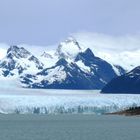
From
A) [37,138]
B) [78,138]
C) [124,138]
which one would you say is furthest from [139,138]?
[37,138]

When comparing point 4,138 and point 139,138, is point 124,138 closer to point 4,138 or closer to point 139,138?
point 139,138

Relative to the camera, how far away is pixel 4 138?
109 m

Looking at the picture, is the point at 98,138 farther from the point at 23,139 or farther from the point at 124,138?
the point at 23,139

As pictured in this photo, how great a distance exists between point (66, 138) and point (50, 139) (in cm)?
395

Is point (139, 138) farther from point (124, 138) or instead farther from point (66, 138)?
point (66, 138)

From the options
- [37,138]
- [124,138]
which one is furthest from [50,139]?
[124,138]

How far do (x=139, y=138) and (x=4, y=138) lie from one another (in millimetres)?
23027

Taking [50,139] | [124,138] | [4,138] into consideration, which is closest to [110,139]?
[124,138]

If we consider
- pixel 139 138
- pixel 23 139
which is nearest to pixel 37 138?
pixel 23 139

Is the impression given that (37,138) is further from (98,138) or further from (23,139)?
(98,138)

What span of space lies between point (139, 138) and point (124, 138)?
8.85 ft

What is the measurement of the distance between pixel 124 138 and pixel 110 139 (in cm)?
329

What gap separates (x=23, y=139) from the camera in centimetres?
10669

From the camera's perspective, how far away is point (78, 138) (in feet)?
359
